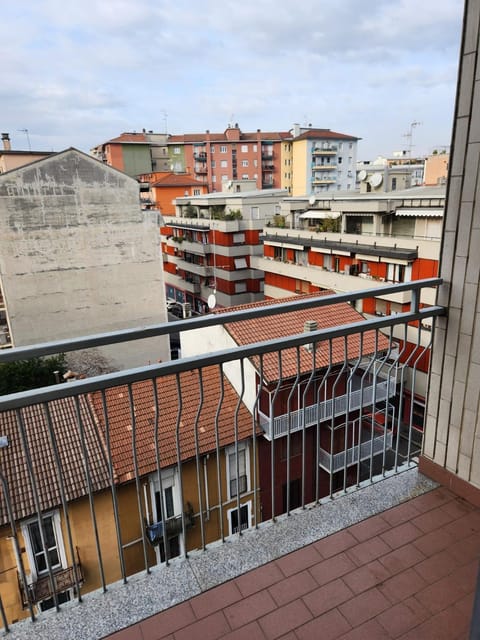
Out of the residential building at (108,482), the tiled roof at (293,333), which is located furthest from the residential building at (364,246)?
the residential building at (108,482)

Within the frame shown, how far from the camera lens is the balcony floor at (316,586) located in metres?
1.77

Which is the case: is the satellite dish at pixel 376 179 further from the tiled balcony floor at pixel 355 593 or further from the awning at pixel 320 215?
the tiled balcony floor at pixel 355 593

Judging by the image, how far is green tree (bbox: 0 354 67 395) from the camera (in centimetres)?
1267

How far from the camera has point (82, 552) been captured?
6156mm

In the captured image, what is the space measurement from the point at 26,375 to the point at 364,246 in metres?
12.7

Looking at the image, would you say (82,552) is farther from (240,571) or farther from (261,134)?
(261,134)

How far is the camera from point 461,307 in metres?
2.31

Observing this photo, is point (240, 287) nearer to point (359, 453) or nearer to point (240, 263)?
point (240, 263)

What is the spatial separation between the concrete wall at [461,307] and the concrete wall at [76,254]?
15087 millimetres

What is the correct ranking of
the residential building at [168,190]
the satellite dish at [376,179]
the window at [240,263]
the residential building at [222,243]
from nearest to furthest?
1. the satellite dish at [376,179]
2. the residential building at [222,243]
3. the window at [240,263]
4. the residential building at [168,190]

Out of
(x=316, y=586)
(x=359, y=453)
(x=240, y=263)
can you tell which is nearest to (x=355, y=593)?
(x=316, y=586)

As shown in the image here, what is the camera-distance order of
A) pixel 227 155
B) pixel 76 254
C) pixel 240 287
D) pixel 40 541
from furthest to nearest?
pixel 227 155 → pixel 240 287 → pixel 76 254 → pixel 40 541

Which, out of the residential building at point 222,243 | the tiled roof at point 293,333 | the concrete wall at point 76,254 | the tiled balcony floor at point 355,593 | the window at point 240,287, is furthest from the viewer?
the window at point 240,287

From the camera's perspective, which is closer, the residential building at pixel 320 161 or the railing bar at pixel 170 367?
the railing bar at pixel 170 367
